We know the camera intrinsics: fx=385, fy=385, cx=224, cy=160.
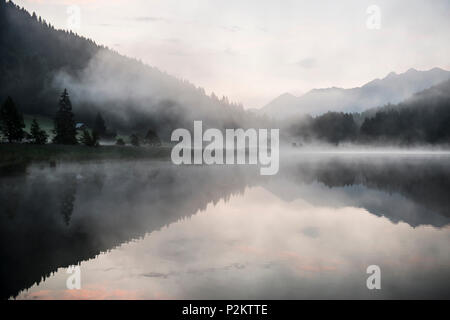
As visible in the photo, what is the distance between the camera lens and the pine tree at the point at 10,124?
8856 centimetres

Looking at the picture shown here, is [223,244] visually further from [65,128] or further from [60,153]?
[65,128]

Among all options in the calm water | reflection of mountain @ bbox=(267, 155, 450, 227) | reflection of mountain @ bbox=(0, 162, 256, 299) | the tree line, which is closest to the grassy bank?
the tree line

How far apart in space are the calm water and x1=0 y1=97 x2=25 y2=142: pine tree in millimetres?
53098

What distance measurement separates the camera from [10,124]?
8919 centimetres

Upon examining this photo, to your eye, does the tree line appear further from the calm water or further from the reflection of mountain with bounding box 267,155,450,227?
the reflection of mountain with bounding box 267,155,450,227

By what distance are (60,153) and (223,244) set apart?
79.0 metres

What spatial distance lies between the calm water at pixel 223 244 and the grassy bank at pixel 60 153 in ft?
133

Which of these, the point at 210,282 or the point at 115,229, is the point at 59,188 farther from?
the point at 210,282

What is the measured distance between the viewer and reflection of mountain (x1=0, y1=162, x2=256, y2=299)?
1895cm

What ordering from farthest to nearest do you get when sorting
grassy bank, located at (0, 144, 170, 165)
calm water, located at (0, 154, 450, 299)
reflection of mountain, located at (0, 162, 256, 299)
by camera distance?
grassy bank, located at (0, 144, 170, 165) → reflection of mountain, located at (0, 162, 256, 299) → calm water, located at (0, 154, 450, 299)

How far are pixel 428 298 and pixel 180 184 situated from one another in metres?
41.8

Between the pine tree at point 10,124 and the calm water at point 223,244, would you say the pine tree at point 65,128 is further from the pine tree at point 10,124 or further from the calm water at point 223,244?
the calm water at point 223,244
